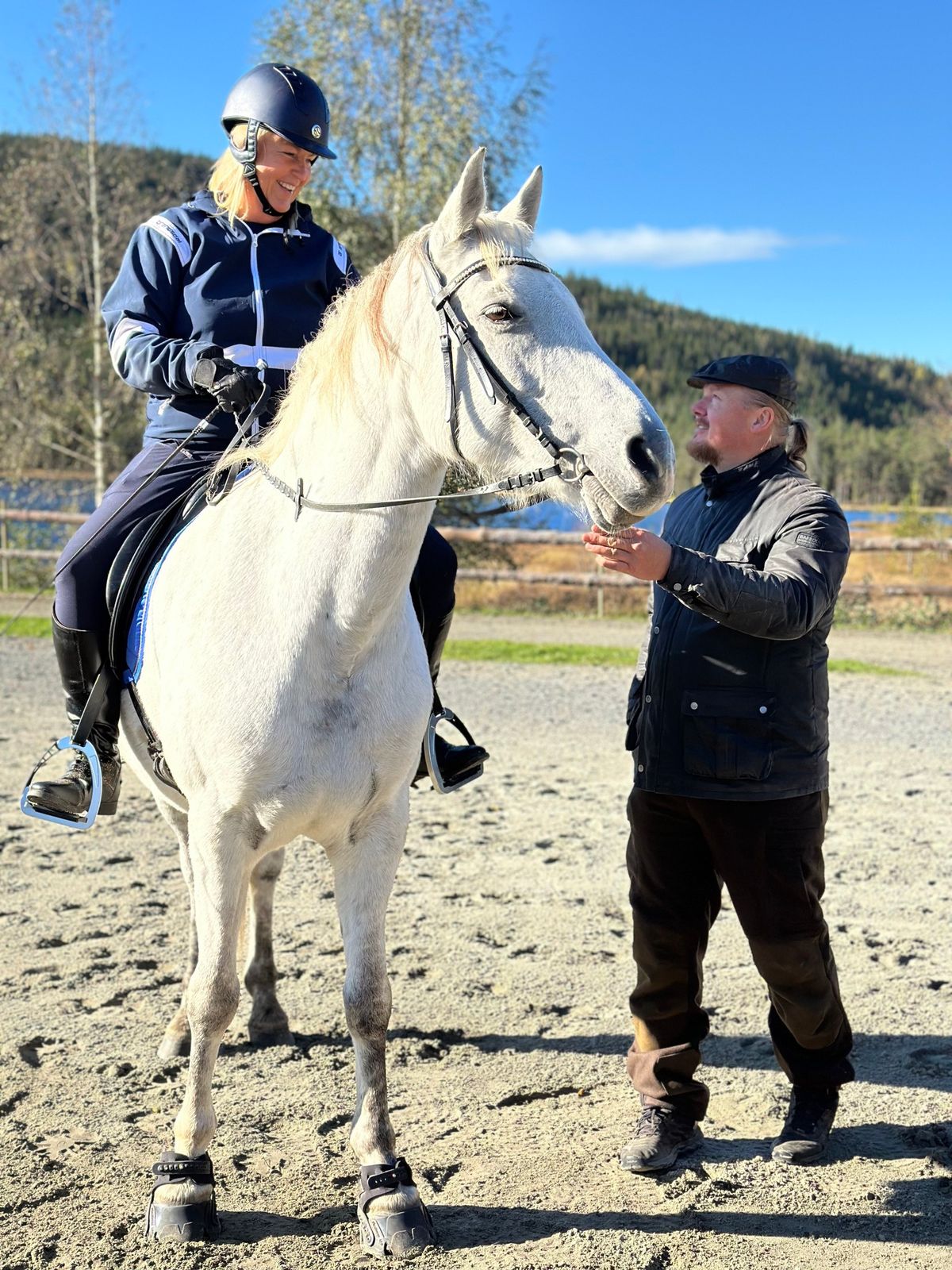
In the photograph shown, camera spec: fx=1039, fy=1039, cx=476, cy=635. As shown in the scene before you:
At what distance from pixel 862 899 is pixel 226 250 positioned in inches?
165

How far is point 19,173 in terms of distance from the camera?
1755 centimetres

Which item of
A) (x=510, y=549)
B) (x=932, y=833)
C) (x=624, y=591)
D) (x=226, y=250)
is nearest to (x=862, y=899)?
(x=932, y=833)

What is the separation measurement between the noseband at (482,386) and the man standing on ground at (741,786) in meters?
0.77

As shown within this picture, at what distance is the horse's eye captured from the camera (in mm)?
2279

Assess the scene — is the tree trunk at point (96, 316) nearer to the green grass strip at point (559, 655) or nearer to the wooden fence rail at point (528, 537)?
the wooden fence rail at point (528, 537)

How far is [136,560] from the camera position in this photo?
3195mm

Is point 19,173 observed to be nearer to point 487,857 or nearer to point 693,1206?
point 487,857

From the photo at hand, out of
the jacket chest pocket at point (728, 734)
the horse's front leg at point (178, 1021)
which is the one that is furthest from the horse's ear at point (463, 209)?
the horse's front leg at point (178, 1021)

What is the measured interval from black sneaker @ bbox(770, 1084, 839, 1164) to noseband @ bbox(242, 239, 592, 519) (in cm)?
214

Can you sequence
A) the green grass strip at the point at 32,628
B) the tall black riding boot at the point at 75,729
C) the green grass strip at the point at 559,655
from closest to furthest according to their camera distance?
the tall black riding boot at the point at 75,729 → the green grass strip at the point at 559,655 → the green grass strip at the point at 32,628

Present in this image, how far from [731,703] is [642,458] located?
109cm

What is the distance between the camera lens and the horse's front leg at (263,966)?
12.7 feet

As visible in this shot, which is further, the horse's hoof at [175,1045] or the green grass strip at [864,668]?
the green grass strip at [864,668]

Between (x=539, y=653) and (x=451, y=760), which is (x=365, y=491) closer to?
(x=451, y=760)
